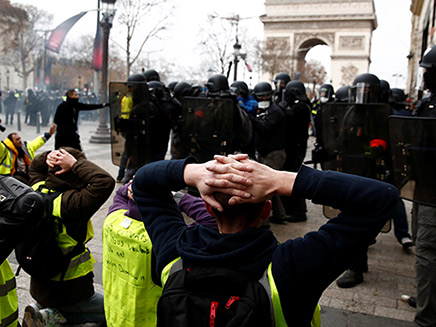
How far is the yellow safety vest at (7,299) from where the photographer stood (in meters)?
2.28

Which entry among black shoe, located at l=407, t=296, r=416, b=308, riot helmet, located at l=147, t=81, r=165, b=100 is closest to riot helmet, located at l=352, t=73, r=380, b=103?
black shoe, located at l=407, t=296, r=416, b=308

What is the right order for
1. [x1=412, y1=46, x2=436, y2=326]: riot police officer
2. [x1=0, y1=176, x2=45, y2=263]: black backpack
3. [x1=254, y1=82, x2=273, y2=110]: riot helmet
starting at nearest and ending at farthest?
[x1=0, y1=176, x2=45, y2=263]: black backpack < [x1=412, y1=46, x2=436, y2=326]: riot police officer < [x1=254, y1=82, x2=273, y2=110]: riot helmet

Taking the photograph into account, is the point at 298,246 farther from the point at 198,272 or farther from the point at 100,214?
the point at 100,214

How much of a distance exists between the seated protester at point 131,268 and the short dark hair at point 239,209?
92cm

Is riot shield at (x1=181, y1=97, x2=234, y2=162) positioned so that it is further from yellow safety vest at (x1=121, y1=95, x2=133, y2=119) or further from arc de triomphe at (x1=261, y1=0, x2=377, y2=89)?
arc de triomphe at (x1=261, y1=0, x2=377, y2=89)

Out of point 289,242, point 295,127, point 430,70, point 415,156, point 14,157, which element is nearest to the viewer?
point 289,242

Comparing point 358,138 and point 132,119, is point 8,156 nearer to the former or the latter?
point 132,119

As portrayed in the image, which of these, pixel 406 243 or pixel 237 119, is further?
pixel 237 119

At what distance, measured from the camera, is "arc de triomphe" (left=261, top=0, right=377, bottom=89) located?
51938mm

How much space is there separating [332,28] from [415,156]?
55.0 m

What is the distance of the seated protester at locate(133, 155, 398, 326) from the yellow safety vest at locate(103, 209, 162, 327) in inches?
36.9

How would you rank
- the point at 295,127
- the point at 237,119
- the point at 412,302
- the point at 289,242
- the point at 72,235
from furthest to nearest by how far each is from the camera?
the point at 295,127 → the point at 237,119 → the point at 412,302 → the point at 72,235 → the point at 289,242

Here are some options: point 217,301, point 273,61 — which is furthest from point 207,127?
point 273,61

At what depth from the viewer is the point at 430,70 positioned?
3381 millimetres
